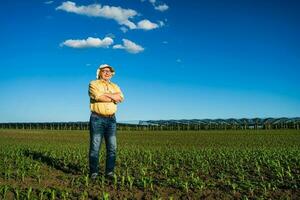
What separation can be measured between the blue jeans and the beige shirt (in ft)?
0.44

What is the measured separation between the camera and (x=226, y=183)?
8.79m

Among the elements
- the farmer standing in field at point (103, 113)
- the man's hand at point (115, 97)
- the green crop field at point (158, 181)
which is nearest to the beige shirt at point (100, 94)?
the farmer standing in field at point (103, 113)

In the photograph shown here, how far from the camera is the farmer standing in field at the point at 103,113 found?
909 cm

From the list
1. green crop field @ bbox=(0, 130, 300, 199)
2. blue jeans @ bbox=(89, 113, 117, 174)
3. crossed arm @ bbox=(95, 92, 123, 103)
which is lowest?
green crop field @ bbox=(0, 130, 300, 199)

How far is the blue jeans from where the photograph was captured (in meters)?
9.12

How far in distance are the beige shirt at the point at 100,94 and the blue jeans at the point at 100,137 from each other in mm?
134

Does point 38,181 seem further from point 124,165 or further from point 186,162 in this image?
point 186,162

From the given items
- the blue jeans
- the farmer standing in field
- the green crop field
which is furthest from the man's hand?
the green crop field

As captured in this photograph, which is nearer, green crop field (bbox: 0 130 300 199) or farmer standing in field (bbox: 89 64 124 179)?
green crop field (bbox: 0 130 300 199)

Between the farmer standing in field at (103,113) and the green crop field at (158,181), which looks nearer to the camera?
the green crop field at (158,181)

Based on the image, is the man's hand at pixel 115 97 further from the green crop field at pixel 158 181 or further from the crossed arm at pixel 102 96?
the green crop field at pixel 158 181

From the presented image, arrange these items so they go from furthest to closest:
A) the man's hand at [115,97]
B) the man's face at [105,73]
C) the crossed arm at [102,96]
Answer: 1. the man's face at [105,73]
2. the man's hand at [115,97]
3. the crossed arm at [102,96]

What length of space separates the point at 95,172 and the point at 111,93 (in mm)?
1761

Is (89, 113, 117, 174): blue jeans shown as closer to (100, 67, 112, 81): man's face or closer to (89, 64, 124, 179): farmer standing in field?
(89, 64, 124, 179): farmer standing in field
